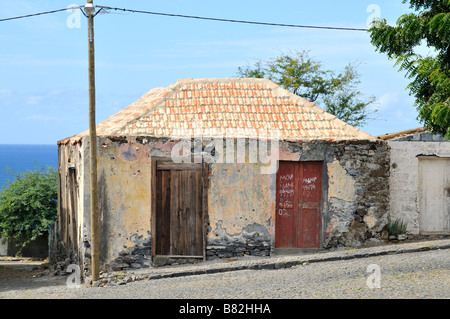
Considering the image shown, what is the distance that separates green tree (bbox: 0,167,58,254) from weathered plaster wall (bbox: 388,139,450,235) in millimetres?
12078

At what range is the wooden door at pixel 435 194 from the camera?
1485cm

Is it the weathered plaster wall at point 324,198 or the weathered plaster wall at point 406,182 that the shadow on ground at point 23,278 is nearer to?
the weathered plaster wall at point 324,198

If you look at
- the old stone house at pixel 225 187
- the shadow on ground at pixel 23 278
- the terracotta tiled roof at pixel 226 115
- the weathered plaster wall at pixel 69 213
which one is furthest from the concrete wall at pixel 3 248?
the old stone house at pixel 225 187

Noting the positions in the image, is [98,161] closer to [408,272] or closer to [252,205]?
[252,205]

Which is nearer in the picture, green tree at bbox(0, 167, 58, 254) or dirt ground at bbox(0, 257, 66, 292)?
dirt ground at bbox(0, 257, 66, 292)

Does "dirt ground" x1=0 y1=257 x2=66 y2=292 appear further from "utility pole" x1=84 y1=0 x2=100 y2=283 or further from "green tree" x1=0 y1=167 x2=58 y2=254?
"utility pole" x1=84 y1=0 x2=100 y2=283

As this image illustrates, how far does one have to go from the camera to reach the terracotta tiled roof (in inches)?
535

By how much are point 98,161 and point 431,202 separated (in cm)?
833

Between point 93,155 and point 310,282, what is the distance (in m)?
5.04

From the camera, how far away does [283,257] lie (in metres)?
13.1

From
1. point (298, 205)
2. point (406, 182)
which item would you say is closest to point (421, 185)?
point (406, 182)

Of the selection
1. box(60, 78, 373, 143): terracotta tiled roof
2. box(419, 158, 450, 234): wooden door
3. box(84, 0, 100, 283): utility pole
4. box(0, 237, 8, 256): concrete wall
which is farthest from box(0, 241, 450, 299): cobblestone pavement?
box(0, 237, 8, 256): concrete wall

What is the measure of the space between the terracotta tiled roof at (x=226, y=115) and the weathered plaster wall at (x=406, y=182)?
101 centimetres

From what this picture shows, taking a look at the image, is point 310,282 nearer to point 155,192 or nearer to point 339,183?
point 339,183
